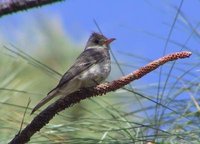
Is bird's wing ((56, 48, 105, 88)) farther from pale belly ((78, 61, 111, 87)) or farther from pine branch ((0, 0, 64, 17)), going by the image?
pine branch ((0, 0, 64, 17))

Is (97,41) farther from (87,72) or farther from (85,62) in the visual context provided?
(87,72)

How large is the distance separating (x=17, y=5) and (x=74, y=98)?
22.5 inches

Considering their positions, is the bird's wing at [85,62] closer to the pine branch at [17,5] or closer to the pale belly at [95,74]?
the pale belly at [95,74]

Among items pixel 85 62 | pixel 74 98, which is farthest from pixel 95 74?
pixel 74 98

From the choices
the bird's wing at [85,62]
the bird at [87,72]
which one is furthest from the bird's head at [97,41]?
the bird's wing at [85,62]

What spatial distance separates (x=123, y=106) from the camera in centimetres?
231

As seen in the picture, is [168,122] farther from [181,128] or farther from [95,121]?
[95,121]

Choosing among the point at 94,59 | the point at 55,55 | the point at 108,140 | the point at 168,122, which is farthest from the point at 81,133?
the point at 55,55

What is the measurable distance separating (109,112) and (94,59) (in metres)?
1.02

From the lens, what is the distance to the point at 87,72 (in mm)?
2906

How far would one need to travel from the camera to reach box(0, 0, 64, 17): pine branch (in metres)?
0.95

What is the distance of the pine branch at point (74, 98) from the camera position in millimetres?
1312

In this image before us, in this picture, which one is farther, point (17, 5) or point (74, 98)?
point (74, 98)

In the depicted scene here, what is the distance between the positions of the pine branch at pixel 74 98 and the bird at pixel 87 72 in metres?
0.98
